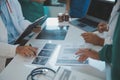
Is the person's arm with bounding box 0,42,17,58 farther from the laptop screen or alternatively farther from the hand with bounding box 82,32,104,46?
the laptop screen

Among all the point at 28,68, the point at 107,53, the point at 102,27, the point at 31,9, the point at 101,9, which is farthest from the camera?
the point at 31,9

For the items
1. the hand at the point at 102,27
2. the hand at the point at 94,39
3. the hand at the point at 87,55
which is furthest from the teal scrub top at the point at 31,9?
the hand at the point at 87,55

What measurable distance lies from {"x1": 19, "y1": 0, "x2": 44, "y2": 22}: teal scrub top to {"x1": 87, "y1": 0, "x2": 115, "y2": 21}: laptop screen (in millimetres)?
819

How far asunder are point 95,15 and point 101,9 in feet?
0.28

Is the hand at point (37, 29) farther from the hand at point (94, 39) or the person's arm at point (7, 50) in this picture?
the hand at point (94, 39)

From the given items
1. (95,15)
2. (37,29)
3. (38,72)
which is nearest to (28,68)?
(38,72)

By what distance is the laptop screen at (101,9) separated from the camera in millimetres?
1914

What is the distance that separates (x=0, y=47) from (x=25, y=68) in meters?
0.38

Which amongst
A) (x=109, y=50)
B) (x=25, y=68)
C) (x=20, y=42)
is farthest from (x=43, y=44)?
(x=109, y=50)

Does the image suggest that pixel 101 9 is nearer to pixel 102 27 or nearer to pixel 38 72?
pixel 102 27

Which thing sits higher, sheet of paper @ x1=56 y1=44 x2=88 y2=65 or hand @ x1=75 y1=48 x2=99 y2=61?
hand @ x1=75 y1=48 x2=99 y2=61

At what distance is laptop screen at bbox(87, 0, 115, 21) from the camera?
6.28 feet

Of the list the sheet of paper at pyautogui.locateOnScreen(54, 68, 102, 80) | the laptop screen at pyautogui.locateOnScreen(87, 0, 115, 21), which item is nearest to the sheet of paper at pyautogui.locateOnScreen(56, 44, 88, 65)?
the sheet of paper at pyautogui.locateOnScreen(54, 68, 102, 80)

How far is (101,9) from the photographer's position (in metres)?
1.98
